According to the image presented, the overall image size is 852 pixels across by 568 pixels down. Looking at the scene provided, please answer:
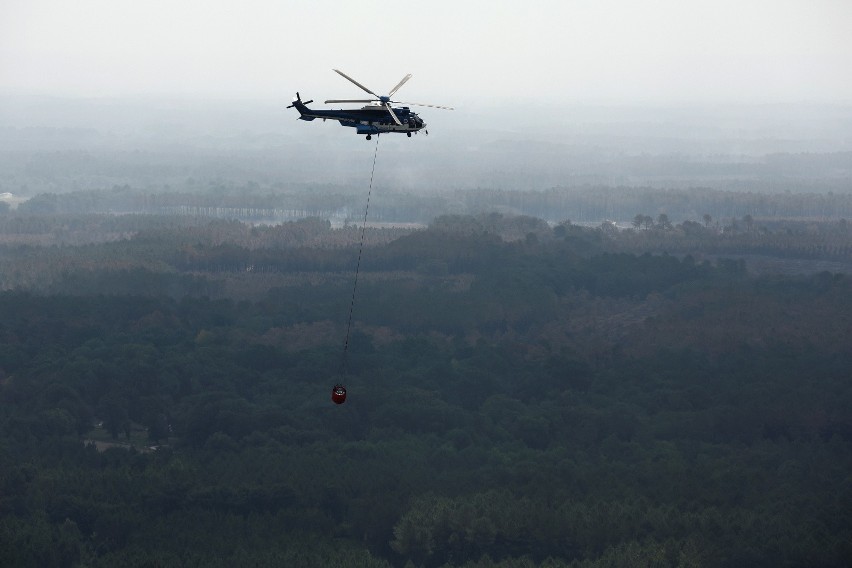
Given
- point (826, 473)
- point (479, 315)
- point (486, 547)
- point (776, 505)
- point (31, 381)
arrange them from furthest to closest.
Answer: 1. point (479, 315)
2. point (31, 381)
3. point (826, 473)
4. point (776, 505)
5. point (486, 547)

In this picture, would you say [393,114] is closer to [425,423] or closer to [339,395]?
[339,395]

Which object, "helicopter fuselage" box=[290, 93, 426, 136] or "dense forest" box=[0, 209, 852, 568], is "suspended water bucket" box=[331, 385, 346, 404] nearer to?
"helicopter fuselage" box=[290, 93, 426, 136]

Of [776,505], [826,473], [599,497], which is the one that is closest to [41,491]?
[599,497]

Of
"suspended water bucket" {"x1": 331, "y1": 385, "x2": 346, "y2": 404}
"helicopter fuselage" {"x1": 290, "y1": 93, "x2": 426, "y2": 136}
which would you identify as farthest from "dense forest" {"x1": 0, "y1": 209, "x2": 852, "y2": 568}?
"helicopter fuselage" {"x1": 290, "y1": 93, "x2": 426, "y2": 136}

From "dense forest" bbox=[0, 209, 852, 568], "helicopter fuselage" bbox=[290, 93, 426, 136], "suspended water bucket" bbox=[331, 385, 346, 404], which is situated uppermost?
"helicopter fuselage" bbox=[290, 93, 426, 136]

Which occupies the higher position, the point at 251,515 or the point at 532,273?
the point at 532,273

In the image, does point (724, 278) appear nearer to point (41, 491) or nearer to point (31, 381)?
point (31, 381)

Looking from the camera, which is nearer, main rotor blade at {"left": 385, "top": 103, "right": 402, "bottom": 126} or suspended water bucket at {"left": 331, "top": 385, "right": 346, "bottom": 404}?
main rotor blade at {"left": 385, "top": 103, "right": 402, "bottom": 126}
